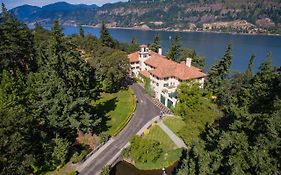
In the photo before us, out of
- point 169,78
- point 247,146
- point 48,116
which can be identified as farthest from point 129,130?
point 247,146

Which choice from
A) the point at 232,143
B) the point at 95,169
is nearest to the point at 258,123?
the point at 232,143

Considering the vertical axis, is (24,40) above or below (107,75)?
above

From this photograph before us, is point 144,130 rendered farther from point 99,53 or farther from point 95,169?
point 99,53

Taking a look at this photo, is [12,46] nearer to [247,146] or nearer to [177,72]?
[177,72]

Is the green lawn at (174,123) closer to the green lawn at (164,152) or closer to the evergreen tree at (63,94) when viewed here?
the green lawn at (164,152)

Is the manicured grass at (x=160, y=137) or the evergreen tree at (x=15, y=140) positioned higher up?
the evergreen tree at (x=15, y=140)

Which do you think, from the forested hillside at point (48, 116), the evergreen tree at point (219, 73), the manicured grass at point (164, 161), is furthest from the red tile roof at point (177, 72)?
the manicured grass at point (164, 161)
